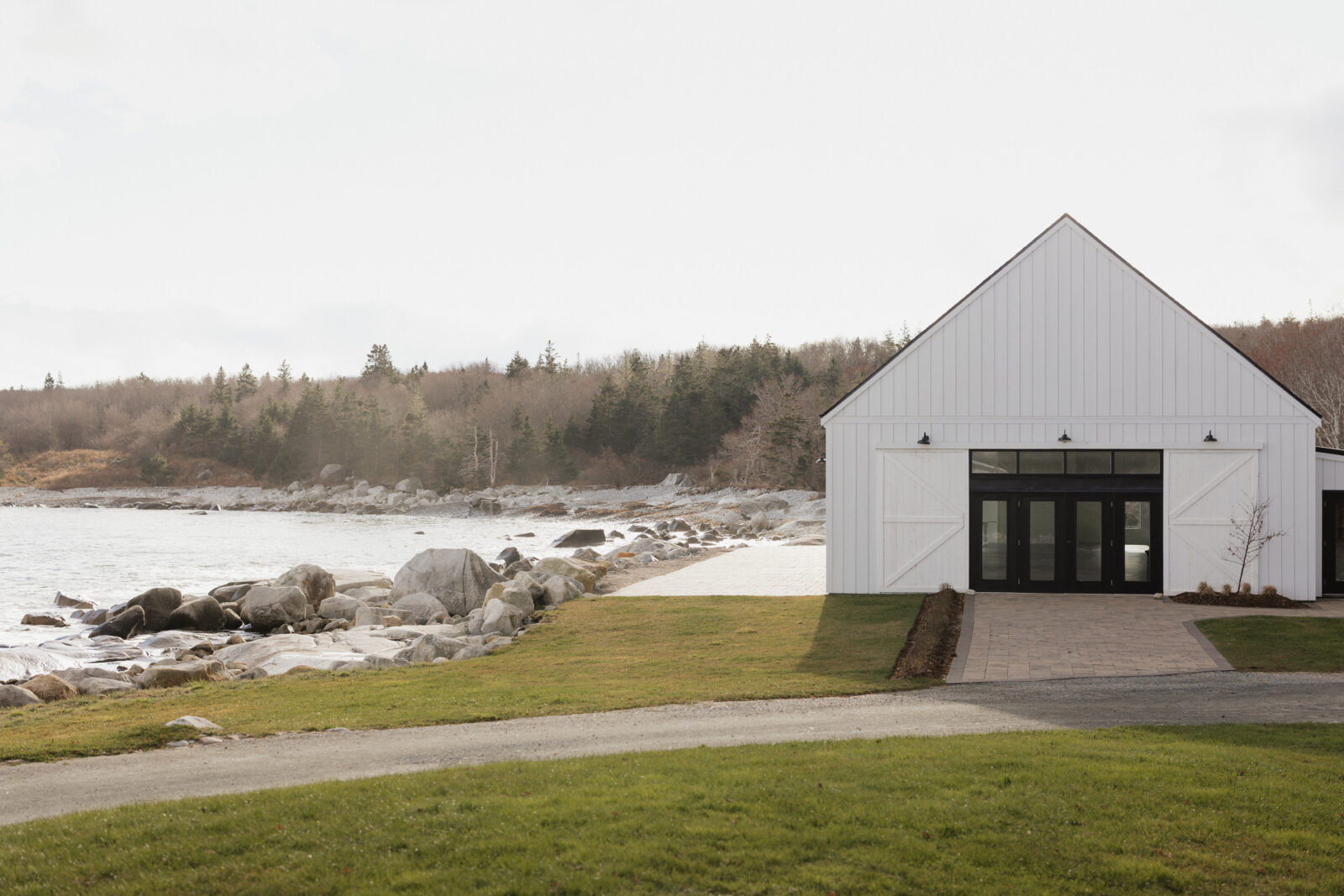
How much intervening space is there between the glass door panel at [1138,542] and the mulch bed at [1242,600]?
904 millimetres

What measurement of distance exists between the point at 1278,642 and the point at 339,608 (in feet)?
68.1

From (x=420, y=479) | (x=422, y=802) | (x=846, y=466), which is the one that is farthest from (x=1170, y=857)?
(x=420, y=479)

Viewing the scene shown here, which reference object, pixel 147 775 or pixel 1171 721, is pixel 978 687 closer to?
pixel 1171 721

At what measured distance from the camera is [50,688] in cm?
1506

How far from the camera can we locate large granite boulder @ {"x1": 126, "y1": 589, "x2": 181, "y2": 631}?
25109mm

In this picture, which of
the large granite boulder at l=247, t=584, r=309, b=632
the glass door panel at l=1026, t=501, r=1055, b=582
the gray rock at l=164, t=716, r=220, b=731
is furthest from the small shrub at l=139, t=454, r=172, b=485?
the gray rock at l=164, t=716, r=220, b=731

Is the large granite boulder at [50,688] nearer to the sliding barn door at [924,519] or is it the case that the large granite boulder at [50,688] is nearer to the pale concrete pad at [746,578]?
the pale concrete pad at [746,578]

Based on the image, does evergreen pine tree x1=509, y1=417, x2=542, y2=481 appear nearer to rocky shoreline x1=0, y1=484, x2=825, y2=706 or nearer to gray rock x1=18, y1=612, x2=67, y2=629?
rocky shoreline x1=0, y1=484, x2=825, y2=706

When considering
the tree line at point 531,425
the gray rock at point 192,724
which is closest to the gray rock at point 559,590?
the gray rock at point 192,724

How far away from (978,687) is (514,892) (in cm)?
890

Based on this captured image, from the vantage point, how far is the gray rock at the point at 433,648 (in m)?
17.3

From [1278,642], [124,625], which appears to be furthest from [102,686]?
[1278,642]

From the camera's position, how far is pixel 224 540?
53.3 m

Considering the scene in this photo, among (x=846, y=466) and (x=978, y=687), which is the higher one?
(x=846, y=466)
